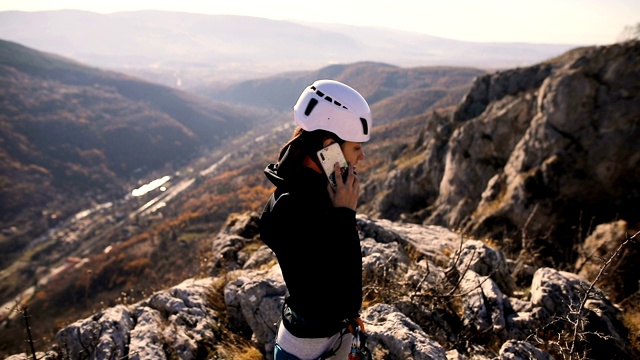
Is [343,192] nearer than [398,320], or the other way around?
[343,192]

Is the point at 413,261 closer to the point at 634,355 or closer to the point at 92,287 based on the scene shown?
the point at 634,355

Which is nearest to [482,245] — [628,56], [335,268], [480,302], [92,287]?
[480,302]

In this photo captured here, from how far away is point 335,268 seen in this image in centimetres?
394

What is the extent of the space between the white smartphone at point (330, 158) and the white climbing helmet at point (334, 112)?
25 centimetres

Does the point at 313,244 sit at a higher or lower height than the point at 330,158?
lower

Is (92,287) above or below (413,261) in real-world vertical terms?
below

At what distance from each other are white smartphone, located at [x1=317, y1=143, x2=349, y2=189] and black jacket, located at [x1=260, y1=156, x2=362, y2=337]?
0.30 feet

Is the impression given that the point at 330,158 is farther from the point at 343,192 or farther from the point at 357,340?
the point at 357,340

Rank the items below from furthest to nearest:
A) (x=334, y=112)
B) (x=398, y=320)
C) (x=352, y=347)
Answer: (x=398, y=320) < (x=352, y=347) < (x=334, y=112)

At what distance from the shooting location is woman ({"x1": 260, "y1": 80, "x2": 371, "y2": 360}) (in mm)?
3822

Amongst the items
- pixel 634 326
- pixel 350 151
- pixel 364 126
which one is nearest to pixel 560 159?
pixel 634 326

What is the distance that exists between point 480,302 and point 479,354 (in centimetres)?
156

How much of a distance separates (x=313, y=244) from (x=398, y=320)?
4490mm

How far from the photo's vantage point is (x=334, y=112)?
13.9ft
